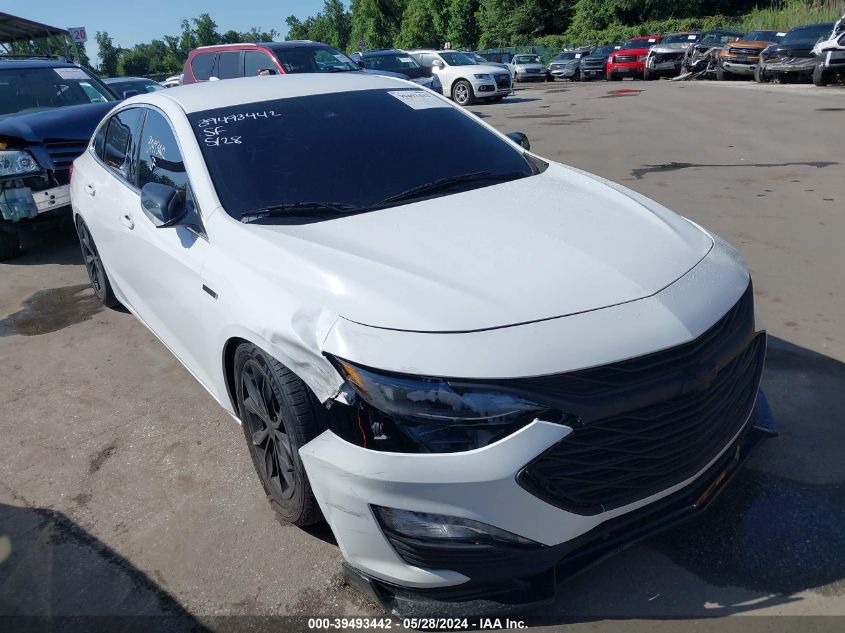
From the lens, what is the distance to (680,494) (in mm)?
2281

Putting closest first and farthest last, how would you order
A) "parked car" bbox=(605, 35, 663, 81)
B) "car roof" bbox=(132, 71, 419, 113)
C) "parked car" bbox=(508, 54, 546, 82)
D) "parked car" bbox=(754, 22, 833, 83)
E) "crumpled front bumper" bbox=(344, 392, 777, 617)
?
"crumpled front bumper" bbox=(344, 392, 777, 617) < "car roof" bbox=(132, 71, 419, 113) < "parked car" bbox=(754, 22, 833, 83) < "parked car" bbox=(605, 35, 663, 81) < "parked car" bbox=(508, 54, 546, 82)

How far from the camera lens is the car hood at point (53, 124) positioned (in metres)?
6.72

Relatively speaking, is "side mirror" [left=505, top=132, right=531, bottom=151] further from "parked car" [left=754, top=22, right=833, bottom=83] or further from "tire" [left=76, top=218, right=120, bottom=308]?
"parked car" [left=754, top=22, right=833, bottom=83]

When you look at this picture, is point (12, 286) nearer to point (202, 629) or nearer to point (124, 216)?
point (124, 216)

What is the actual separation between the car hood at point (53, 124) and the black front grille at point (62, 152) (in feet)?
0.19

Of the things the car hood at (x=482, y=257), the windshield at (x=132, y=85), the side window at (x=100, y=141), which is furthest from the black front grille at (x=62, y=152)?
the windshield at (x=132, y=85)

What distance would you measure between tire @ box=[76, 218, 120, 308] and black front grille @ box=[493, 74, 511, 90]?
→ 58.8 ft

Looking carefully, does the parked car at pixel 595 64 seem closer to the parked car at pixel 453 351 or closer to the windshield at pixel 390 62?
the windshield at pixel 390 62

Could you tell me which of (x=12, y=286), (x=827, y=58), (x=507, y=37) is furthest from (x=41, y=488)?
(x=507, y=37)

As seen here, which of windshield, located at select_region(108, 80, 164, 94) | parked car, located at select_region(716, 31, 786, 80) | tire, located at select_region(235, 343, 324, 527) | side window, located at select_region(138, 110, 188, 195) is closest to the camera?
tire, located at select_region(235, 343, 324, 527)

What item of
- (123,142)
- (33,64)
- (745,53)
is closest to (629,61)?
(745,53)

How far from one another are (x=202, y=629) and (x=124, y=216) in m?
2.52

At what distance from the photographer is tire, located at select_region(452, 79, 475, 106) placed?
21.5 m

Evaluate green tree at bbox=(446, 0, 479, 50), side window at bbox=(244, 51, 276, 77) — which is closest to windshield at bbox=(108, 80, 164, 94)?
side window at bbox=(244, 51, 276, 77)
